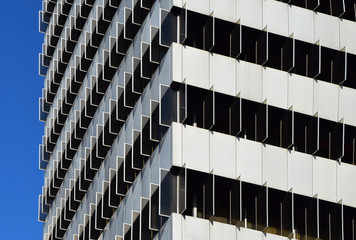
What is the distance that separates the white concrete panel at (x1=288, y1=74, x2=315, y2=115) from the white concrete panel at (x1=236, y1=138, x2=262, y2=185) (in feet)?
11.4

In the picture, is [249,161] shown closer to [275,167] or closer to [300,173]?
[275,167]

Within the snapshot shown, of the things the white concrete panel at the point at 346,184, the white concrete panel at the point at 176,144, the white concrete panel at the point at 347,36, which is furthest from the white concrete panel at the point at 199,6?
the white concrete panel at the point at 346,184

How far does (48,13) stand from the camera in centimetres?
9619

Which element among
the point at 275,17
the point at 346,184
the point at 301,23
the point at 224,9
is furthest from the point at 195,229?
the point at 301,23

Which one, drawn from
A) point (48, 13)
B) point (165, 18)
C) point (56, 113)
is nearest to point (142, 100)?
point (165, 18)

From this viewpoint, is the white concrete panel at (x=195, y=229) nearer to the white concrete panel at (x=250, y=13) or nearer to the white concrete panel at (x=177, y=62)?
the white concrete panel at (x=177, y=62)

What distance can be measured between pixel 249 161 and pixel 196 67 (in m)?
5.01

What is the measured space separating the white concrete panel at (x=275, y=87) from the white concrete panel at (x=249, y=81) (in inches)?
13.6

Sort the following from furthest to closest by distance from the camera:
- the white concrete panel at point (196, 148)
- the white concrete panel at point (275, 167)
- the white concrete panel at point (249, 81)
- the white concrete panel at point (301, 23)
Answer: the white concrete panel at point (301, 23), the white concrete panel at point (249, 81), the white concrete panel at point (275, 167), the white concrete panel at point (196, 148)

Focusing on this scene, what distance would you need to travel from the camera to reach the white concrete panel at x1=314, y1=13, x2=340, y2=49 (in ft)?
215

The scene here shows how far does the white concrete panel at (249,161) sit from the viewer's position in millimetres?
59906

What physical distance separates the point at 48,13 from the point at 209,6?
35322 millimetres

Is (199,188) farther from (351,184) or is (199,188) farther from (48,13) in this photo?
(48,13)

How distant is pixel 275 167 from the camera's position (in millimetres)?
61062
